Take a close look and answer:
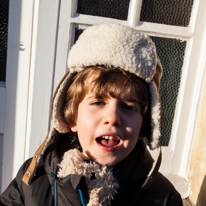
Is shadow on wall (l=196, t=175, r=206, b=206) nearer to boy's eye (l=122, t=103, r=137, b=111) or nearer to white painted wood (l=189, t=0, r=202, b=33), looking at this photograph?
boy's eye (l=122, t=103, r=137, b=111)

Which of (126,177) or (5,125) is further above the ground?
(126,177)

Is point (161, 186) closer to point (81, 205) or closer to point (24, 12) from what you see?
point (81, 205)

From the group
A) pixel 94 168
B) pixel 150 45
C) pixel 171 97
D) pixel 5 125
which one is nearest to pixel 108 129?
pixel 94 168

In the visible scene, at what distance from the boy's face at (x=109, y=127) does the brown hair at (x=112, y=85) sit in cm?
3

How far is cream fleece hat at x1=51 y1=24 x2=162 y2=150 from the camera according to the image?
1.13 metres

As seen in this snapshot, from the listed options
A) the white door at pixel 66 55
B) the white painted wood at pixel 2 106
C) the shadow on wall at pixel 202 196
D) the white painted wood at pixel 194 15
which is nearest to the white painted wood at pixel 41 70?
the white door at pixel 66 55

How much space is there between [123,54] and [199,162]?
1255 mm

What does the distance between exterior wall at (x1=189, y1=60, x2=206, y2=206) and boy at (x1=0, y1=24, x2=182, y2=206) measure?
72cm

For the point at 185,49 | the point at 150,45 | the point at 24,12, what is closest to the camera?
the point at 150,45

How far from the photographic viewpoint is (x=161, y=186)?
1280mm

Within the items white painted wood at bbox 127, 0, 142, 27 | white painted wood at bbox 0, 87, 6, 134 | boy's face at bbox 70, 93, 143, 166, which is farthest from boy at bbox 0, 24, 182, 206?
white painted wood at bbox 0, 87, 6, 134

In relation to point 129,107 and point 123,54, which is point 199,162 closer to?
point 129,107

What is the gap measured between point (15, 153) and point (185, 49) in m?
1.64

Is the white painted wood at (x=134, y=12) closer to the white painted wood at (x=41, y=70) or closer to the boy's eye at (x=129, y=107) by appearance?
the white painted wood at (x=41, y=70)
